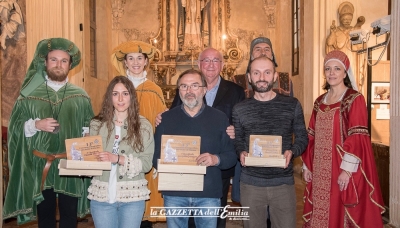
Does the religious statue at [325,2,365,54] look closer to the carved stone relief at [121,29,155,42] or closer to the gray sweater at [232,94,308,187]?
the gray sweater at [232,94,308,187]

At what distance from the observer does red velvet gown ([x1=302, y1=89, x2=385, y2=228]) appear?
2.99m

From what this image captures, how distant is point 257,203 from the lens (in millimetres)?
2764

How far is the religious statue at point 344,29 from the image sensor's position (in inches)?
273

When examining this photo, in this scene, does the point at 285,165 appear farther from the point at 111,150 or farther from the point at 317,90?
the point at 317,90

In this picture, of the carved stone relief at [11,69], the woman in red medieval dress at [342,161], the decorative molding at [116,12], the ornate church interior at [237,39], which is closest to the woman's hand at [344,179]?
the woman in red medieval dress at [342,161]

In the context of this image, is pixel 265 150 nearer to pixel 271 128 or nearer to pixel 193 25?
pixel 271 128

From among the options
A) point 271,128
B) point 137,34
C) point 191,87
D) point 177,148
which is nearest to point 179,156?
point 177,148

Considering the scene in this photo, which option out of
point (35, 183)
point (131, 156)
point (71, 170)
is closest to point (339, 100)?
point (131, 156)

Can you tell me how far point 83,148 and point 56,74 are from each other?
2.97 feet

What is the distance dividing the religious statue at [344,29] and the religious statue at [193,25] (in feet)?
18.1

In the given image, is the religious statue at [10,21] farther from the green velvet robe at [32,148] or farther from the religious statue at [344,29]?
the religious statue at [344,29]

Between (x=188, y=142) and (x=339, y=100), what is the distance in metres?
1.45

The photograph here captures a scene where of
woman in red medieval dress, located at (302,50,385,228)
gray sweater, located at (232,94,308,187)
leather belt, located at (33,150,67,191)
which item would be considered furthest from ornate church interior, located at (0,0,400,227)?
gray sweater, located at (232,94,308,187)

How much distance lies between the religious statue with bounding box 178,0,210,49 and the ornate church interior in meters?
0.03
